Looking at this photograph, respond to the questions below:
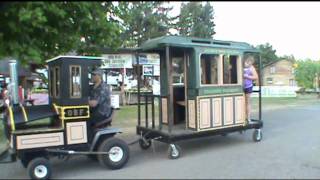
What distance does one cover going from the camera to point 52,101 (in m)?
9.32

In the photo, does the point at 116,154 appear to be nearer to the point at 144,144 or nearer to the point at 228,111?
the point at 144,144

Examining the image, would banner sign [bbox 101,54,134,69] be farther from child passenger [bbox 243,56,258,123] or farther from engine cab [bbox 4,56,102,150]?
engine cab [bbox 4,56,102,150]

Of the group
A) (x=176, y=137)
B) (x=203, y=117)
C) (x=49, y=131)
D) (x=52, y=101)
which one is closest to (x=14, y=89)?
(x=52, y=101)

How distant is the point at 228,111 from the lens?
11477 mm

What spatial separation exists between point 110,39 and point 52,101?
230cm

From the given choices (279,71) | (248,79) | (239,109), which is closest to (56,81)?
(239,109)

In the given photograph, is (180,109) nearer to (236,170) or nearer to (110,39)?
(110,39)

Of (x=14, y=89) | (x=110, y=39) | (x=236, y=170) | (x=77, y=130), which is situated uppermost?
(x=110, y=39)

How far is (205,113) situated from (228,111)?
0.84 m

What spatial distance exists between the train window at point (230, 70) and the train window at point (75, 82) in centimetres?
416

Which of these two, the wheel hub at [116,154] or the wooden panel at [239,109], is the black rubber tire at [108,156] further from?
the wooden panel at [239,109]

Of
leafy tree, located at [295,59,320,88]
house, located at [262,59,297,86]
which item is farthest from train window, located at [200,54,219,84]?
house, located at [262,59,297,86]

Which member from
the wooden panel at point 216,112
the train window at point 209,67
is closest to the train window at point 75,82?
the train window at point 209,67

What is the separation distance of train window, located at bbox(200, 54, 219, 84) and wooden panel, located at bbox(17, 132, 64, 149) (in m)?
4.11
